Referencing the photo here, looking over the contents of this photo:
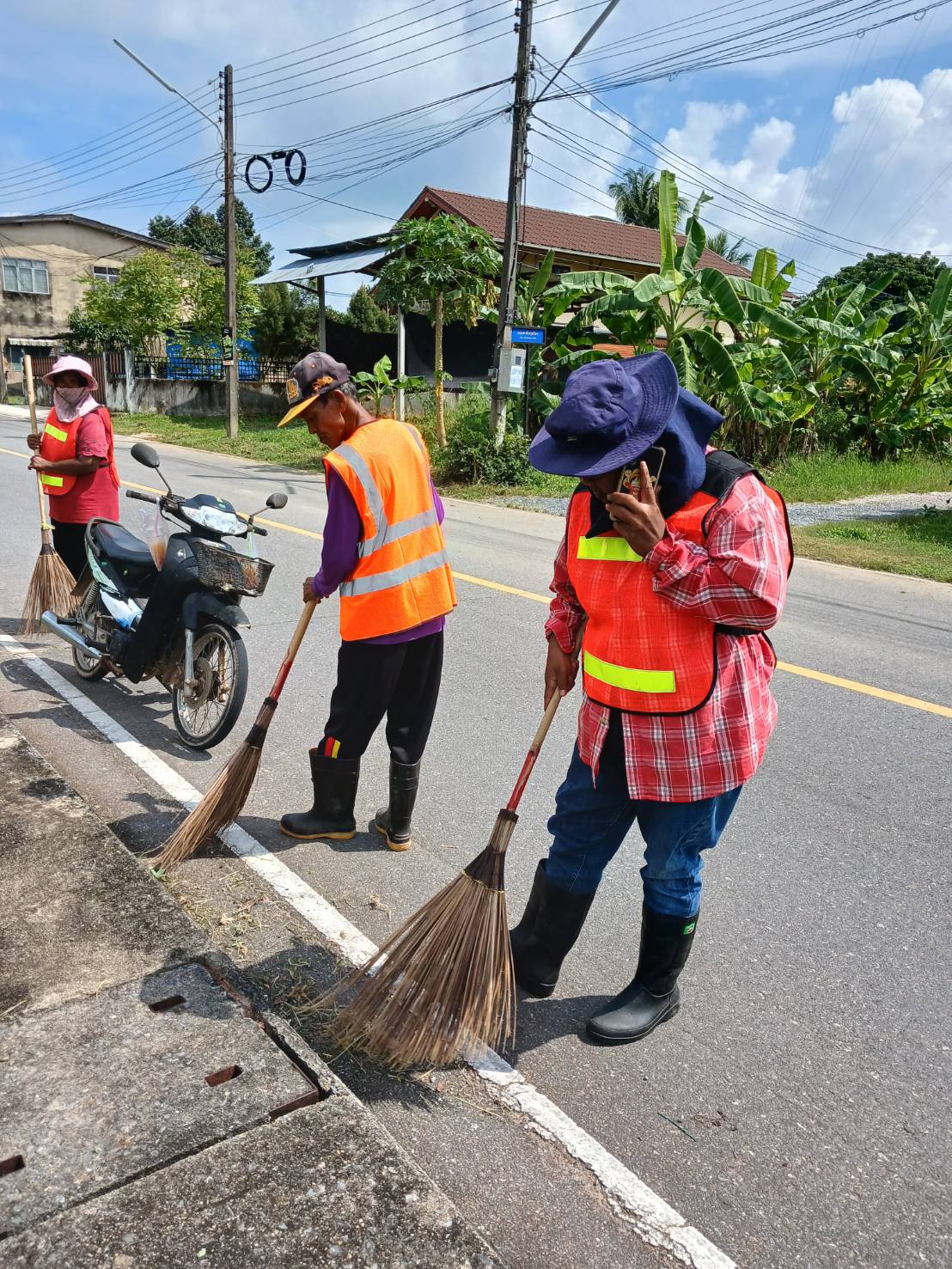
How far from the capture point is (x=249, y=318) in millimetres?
29797

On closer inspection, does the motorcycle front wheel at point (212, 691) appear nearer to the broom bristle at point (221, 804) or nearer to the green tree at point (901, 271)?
the broom bristle at point (221, 804)

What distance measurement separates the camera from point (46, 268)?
38.3 metres

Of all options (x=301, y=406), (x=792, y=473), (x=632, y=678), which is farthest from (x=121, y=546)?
(x=792, y=473)

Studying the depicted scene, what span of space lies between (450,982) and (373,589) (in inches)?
59.2

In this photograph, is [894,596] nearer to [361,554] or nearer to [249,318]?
[361,554]

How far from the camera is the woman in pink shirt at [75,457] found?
5543 millimetres

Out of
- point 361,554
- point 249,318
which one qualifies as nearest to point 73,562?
point 361,554

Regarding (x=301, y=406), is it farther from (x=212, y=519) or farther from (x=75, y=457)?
(x=75, y=457)

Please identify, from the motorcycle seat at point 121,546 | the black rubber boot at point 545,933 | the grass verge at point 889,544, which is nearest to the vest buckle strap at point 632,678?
the black rubber boot at point 545,933

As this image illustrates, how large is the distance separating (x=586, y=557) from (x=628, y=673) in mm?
305

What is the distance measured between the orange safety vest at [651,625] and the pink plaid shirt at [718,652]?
0.03m

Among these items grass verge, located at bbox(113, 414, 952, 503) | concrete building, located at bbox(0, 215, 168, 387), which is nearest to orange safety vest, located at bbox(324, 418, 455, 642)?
grass verge, located at bbox(113, 414, 952, 503)

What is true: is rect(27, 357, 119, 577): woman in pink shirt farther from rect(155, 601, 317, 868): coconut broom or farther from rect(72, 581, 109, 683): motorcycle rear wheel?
rect(155, 601, 317, 868): coconut broom

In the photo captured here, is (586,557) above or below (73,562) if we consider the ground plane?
above
